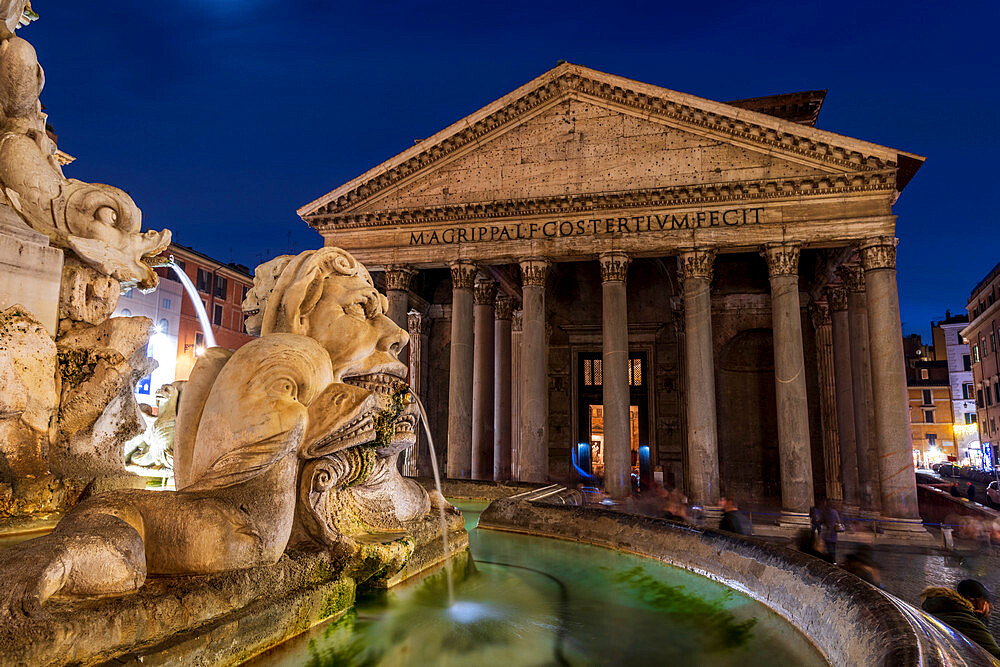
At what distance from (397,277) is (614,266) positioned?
5.66 meters

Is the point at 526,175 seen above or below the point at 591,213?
above

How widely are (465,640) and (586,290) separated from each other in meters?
19.1

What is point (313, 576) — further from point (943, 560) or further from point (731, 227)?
point (731, 227)

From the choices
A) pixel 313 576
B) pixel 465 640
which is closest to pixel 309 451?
pixel 313 576

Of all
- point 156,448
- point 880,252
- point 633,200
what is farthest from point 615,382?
point 156,448

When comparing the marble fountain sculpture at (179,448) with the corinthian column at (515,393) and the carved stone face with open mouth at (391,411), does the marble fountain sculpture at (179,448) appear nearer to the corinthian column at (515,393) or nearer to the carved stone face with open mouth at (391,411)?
the carved stone face with open mouth at (391,411)

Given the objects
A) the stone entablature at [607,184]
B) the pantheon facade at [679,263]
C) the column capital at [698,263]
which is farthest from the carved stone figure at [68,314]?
the column capital at [698,263]

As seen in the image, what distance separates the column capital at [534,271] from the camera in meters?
15.0

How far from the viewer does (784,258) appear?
1374 centimetres

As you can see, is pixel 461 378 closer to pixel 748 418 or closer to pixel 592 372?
pixel 592 372

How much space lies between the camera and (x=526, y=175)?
1547 cm

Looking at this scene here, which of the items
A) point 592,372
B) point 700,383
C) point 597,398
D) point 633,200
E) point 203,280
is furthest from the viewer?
point 203,280

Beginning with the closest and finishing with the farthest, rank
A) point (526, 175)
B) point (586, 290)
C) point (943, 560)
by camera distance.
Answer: point (943, 560) < point (526, 175) < point (586, 290)

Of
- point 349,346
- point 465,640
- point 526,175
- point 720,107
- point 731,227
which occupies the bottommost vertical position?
point 465,640
